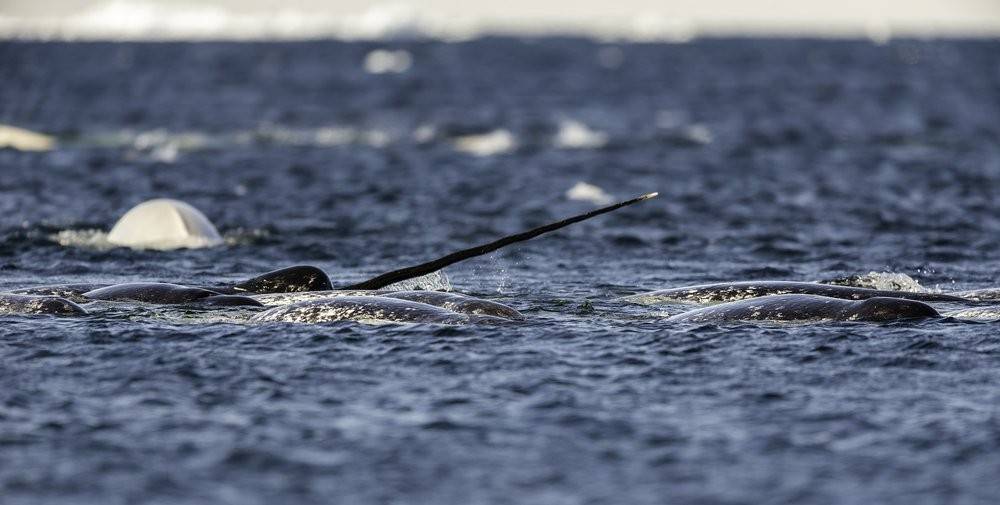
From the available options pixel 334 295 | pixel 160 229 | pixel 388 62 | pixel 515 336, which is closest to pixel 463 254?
pixel 334 295

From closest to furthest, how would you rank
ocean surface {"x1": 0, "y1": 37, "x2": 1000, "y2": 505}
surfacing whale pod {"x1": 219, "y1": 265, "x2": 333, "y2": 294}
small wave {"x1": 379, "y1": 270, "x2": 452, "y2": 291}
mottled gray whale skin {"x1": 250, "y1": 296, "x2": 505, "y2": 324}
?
ocean surface {"x1": 0, "y1": 37, "x2": 1000, "y2": 505} → mottled gray whale skin {"x1": 250, "y1": 296, "x2": 505, "y2": 324} → surfacing whale pod {"x1": 219, "y1": 265, "x2": 333, "y2": 294} → small wave {"x1": 379, "y1": 270, "x2": 452, "y2": 291}

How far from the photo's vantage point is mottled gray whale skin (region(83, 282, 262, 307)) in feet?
59.3

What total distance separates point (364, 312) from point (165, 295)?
2.85 m

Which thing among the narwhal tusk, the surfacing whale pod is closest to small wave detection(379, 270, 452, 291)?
the narwhal tusk

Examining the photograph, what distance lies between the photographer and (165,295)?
18391 millimetres

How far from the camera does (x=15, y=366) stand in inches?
583

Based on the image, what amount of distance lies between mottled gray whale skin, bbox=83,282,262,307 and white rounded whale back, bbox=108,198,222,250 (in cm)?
597

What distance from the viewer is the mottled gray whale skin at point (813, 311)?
16.9 m

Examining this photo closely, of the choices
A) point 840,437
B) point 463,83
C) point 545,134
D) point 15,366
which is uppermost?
point 463,83

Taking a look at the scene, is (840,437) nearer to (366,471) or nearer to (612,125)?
(366,471)

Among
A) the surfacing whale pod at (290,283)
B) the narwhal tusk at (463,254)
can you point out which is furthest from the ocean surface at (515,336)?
the surfacing whale pod at (290,283)

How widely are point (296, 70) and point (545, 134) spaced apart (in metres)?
58.5

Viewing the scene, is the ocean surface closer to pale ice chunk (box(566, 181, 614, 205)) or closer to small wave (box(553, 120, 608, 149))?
pale ice chunk (box(566, 181, 614, 205))

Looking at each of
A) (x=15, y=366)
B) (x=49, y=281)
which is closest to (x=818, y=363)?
(x=15, y=366)
